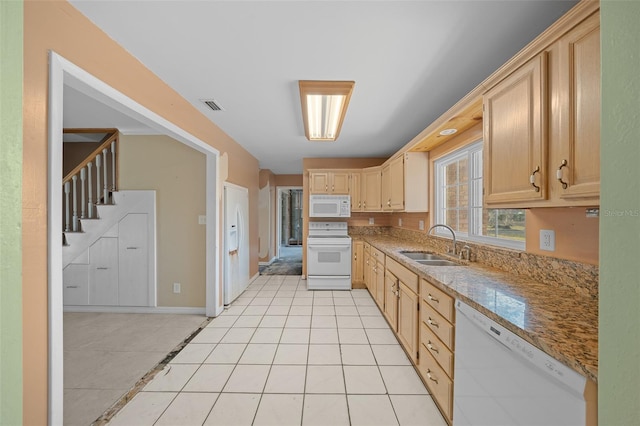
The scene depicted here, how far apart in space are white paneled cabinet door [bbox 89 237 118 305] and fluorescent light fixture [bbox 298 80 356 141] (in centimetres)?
293

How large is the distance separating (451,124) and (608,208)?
1941mm

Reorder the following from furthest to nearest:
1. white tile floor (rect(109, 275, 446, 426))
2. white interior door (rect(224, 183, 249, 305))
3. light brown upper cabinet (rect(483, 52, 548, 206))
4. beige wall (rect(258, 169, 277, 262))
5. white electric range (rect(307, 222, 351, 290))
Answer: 1. beige wall (rect(258, 169, 277, 262))
2. white electric range (rect(307, 222, 351, 290))
3. white interior door (rect(224, 183, 249, 305))
4. white tile floor (rect(109, 275, 446, 426))
5. light brown upper cabinet (rect(483, 52, 548, 206))

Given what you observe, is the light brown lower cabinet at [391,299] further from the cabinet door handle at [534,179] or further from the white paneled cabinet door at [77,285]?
the white paneled cabinet door at [77,285]

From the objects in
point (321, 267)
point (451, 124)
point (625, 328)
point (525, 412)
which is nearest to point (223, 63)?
point (451, 124)

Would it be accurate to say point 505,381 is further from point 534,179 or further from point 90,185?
point 90,185

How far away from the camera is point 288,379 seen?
1994 millimetres

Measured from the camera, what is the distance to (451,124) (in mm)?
2287

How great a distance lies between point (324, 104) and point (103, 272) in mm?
3461

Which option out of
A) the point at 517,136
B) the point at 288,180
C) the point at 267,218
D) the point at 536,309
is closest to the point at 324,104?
the point at 517,136

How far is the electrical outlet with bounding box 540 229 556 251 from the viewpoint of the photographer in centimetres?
152

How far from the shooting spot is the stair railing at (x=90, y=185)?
3322mm

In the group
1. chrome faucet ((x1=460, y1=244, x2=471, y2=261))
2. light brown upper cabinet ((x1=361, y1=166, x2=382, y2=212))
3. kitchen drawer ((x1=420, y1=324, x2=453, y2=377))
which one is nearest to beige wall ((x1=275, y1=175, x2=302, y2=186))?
light brown upper cabinet ((x1=361, y1=166, x2=382, y2=212))

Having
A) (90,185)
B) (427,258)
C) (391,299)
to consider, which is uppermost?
(90,185)

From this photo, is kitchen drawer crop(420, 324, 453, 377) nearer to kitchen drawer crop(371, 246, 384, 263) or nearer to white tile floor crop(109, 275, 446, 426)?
white tile floor crop(109, 275, 446, 426)
